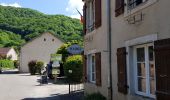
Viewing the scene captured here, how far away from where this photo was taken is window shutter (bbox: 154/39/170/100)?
8.23m

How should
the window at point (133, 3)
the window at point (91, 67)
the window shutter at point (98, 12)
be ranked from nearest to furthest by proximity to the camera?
the window at point (133, 3)
the window shutter at point (98, 12)
the window at point (91, 67)

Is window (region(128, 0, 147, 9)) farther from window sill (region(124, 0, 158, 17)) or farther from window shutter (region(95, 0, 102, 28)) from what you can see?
window shutter (region(95, 0, 102, 28))

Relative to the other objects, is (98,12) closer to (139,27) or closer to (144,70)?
(139,27)

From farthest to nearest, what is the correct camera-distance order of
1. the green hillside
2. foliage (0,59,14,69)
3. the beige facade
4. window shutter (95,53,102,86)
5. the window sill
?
1. the green hillside
2. foliage (0,59,14,69)
3. window shutter (95,53,102,86)
4. the window sill
5. the beige facade

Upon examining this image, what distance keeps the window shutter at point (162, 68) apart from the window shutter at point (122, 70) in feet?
8.79

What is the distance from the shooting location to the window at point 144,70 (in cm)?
993

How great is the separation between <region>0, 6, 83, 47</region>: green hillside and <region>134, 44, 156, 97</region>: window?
72.2 metres

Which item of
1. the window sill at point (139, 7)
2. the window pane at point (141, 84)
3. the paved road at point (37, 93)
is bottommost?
the paved road at point (37, 93)

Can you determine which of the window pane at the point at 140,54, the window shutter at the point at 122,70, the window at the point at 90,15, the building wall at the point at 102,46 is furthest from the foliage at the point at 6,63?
the window pane at the point at 140,54

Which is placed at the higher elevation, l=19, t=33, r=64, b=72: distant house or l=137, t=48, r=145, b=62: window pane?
l=19, t=33, r=64, b=72: distant house

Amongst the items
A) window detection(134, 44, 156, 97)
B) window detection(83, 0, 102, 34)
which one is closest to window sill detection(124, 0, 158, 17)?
window detection(134, 44, 156, 97)

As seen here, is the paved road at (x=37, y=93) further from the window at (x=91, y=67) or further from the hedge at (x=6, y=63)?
the hedge at (x=6, y=63)

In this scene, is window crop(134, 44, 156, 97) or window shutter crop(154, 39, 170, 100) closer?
window shutter crop(154, 39, 170, 100)

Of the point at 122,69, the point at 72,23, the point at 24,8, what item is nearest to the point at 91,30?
the point at 122,69
